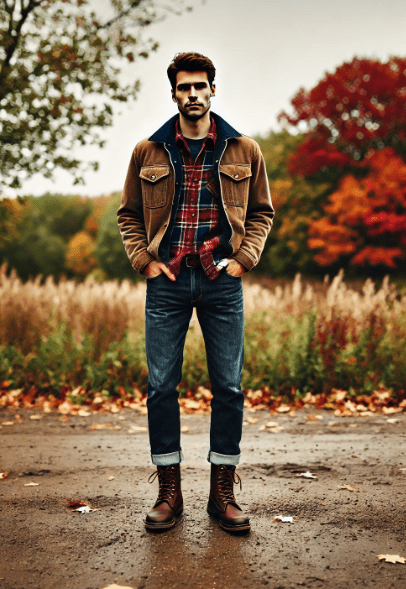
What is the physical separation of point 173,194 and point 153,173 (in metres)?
0.17

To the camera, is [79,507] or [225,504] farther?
[79,507]

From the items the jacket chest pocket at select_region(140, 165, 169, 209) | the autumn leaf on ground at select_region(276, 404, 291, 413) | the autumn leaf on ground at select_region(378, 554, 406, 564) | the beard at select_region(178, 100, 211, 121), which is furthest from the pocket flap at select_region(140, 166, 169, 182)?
the autumn leaf on ground at select_region(276, 404, 291, 413)

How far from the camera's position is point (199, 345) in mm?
7191

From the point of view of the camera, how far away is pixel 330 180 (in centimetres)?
2984

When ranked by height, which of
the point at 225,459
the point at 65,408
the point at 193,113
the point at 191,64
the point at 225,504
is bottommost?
the point at 65,408

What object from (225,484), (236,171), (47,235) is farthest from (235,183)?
(47,235)

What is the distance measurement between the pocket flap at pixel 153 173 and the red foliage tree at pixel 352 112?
24441 mm

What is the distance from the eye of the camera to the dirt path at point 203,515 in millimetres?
2480

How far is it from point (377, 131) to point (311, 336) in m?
22.3

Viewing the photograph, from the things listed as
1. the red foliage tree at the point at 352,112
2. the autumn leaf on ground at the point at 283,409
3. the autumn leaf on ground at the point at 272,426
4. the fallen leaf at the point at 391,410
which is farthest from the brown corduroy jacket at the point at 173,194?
the red foliage tree at the point at 352,112

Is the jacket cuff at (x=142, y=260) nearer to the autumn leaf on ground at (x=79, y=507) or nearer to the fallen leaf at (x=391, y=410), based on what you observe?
the autumn leaf on ground at (x=79, y=507)

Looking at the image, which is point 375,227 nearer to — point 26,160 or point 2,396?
point 26,160

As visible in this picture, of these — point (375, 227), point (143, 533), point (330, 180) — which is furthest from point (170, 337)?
point (330, 180)

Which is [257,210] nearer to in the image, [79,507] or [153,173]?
[153,173]
